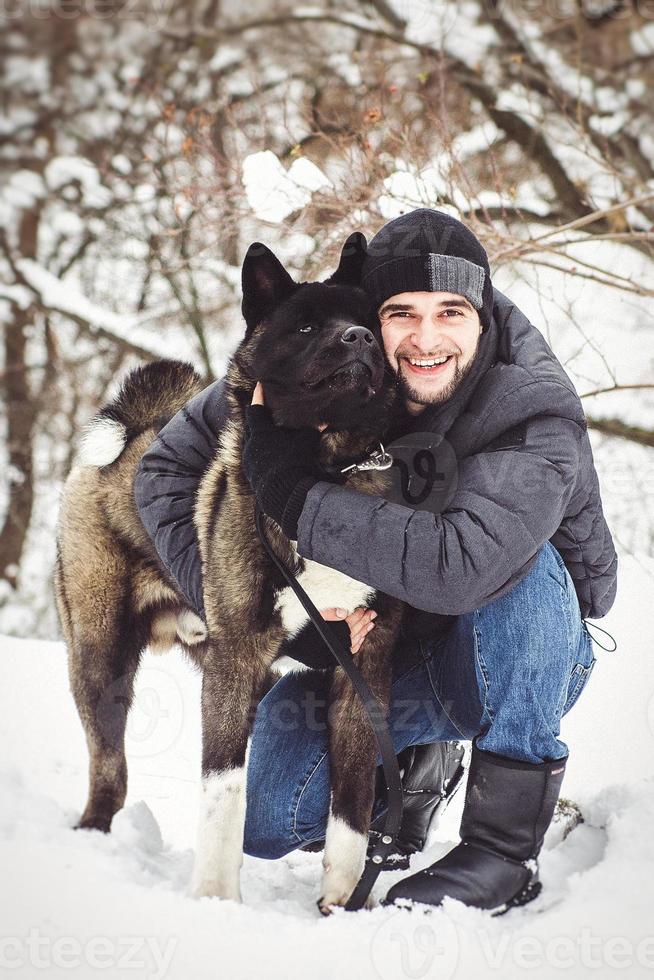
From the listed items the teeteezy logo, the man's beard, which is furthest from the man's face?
the teeteezy logo

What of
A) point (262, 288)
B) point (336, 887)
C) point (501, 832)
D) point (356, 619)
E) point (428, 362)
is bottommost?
point (336, 887)

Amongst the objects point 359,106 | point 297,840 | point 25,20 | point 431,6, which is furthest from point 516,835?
point 25,20

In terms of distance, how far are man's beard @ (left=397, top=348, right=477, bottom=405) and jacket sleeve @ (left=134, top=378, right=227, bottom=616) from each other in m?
0.52

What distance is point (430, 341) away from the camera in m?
2.03

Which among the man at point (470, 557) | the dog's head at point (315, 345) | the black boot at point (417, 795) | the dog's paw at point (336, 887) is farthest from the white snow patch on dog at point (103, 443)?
the dog's paw at point (336, 887)

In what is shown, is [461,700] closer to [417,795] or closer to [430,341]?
[417,795]

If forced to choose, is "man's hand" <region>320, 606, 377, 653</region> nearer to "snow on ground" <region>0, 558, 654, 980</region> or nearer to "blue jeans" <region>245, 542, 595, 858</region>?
"blue jeans" <region>245, 542, 595, 858</region>

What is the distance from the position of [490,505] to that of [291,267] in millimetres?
3476

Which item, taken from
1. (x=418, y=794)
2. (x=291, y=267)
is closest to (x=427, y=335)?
(x=418, y=794)

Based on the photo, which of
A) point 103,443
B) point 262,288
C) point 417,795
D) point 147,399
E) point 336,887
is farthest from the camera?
point 147,399

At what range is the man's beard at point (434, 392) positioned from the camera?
2.04m

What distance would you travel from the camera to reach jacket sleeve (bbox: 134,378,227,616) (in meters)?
2.27

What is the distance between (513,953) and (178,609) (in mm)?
1474

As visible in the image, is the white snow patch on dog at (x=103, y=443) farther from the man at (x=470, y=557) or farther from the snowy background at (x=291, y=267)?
the snowy background at (x=291, y=267)
